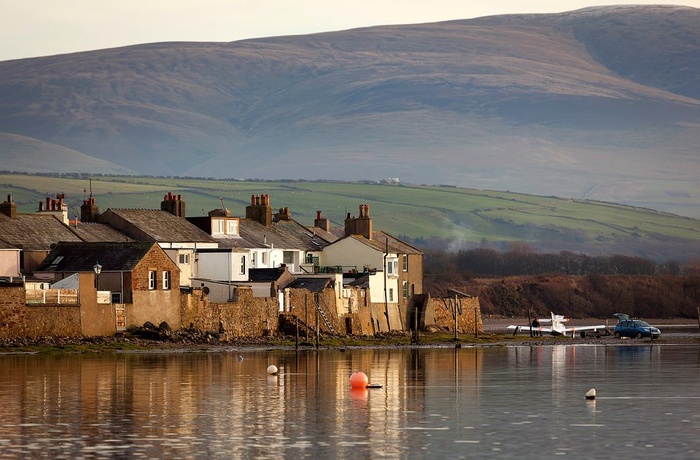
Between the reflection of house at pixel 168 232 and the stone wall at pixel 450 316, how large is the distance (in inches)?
707

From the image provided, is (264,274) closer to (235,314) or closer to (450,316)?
(235,314)

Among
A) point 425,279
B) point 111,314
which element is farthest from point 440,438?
point 425,279

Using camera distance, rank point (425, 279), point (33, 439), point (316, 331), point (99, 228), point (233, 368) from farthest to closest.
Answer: point (425, 279) < point (99, 228) < point (316, 331) < point (233, 368) < point (33, 439)

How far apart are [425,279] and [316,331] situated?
82977 millimetres

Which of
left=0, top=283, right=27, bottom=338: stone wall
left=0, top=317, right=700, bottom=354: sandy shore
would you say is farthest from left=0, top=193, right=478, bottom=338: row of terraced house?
left=0, top=317, right=700, bottom=354: sandy shore

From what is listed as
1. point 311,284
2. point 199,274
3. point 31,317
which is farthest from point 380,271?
point 31,317

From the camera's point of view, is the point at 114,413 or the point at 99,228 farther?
the point at 99,228

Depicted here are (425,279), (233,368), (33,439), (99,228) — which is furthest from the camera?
(425,279)

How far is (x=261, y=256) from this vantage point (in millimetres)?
114125

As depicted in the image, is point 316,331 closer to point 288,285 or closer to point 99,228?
point 288,285

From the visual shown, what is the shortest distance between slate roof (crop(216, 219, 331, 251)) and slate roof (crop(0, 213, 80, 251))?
1187cm

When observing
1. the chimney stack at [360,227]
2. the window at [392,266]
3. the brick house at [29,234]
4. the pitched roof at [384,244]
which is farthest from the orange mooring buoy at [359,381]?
the chimney stack at [360,227]

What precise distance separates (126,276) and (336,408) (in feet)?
131

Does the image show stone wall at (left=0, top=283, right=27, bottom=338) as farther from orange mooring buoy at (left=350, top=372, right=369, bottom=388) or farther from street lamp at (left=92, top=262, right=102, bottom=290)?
orange mooring buoy at (left=350, top=372, right=369, bottom=388)
